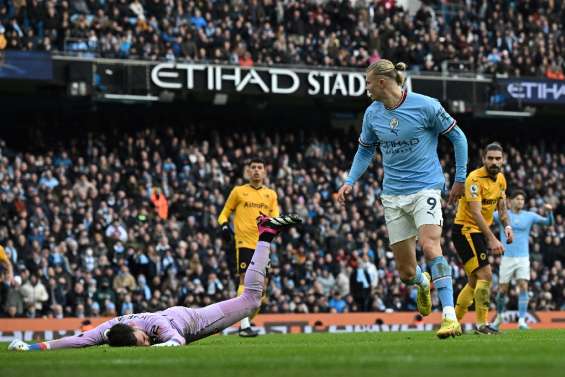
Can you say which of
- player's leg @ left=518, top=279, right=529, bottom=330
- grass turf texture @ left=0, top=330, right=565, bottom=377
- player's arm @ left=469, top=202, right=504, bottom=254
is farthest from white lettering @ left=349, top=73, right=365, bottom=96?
grass turf texture @ left=0, top=330, right=565, bottom=377

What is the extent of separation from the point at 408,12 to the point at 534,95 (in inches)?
206

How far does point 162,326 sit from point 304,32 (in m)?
27.7

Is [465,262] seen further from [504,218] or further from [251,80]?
[251,80]

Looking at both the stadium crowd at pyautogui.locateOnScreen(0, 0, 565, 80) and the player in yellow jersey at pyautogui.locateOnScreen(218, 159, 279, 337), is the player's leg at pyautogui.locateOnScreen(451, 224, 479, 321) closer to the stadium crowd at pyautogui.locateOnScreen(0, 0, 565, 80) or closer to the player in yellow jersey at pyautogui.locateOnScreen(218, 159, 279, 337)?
the player in yellow jersey at pyautogui.locateOnScreen(218, 159, 279, 337)

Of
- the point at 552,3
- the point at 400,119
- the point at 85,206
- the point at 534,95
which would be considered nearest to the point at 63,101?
the point at 85,206

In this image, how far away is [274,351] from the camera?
1127 centimetres

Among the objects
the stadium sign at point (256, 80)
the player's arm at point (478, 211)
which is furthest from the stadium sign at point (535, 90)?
the player's arm at point (478, 211)

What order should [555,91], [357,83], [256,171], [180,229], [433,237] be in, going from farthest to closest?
[555,91]
[357,83]
[180,229]
[256,171]
[433,237]

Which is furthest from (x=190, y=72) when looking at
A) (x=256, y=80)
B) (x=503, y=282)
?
(x=503, y=282)

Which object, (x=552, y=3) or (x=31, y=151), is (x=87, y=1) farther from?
(x=552, y=3)

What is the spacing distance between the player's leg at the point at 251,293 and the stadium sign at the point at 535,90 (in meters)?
27.9

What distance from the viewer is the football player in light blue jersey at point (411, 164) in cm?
1321

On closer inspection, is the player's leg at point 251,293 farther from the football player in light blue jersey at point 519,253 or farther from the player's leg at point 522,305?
the player's leg at point 522,305

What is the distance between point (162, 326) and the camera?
11906mm
